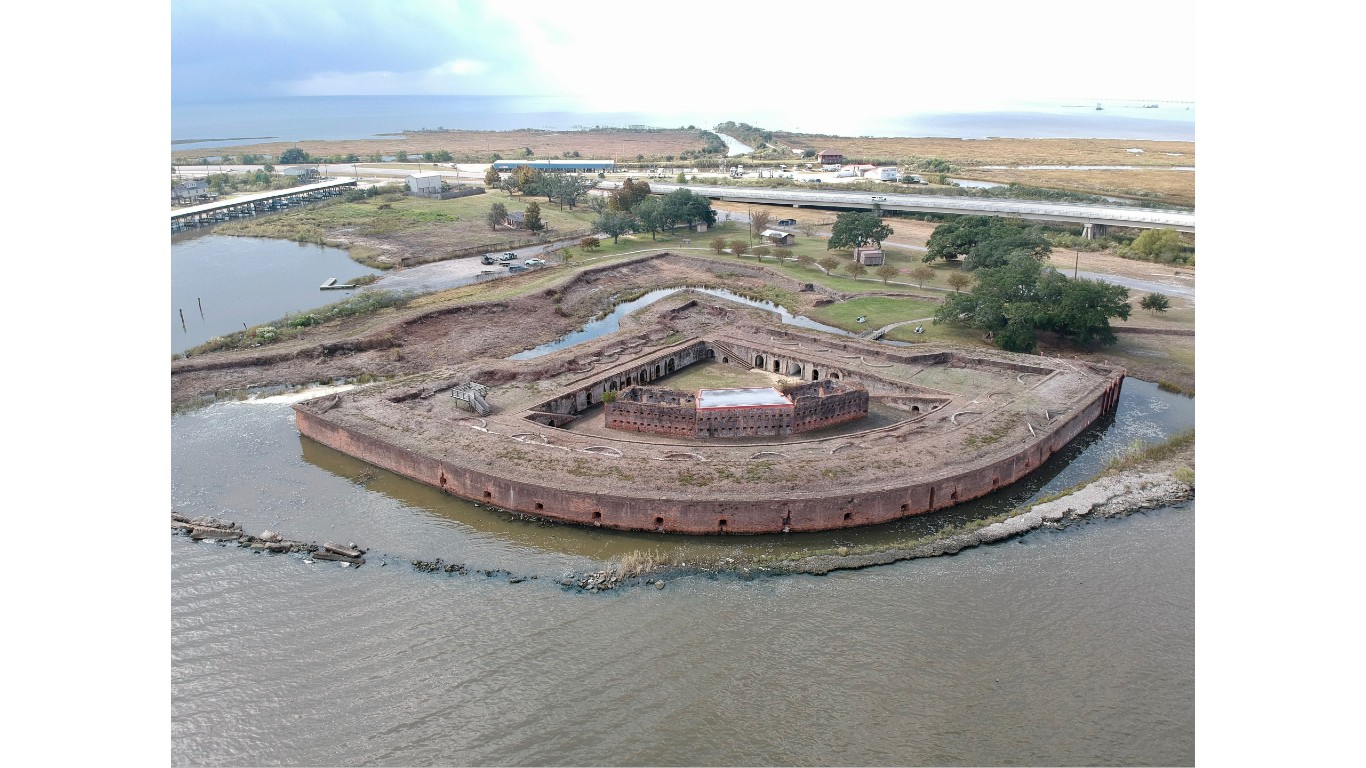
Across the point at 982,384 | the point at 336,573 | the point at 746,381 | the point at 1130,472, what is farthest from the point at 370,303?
the point at 1130,472

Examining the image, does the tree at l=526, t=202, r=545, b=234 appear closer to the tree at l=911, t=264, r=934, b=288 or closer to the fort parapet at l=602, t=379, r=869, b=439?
the tree at l=911, t=264, r=934, b=288

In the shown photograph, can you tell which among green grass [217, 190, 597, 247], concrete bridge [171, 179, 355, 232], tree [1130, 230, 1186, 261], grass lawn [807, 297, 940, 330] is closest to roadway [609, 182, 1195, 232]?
tree [1130, 230, 1186, 261]

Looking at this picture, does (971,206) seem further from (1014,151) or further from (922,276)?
(1014,151)

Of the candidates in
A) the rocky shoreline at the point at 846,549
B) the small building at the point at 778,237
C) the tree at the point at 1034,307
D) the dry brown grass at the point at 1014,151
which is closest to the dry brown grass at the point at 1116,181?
the dry brown grass at the point at 1014,151

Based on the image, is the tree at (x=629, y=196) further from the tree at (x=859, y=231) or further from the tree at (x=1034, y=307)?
the tree at (x=1034, y=307)

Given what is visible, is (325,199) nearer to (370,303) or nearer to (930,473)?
(370,303)

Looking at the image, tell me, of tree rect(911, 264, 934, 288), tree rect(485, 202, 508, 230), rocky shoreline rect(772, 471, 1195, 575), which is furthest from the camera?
tree rect(485, 202, 508, 230)
